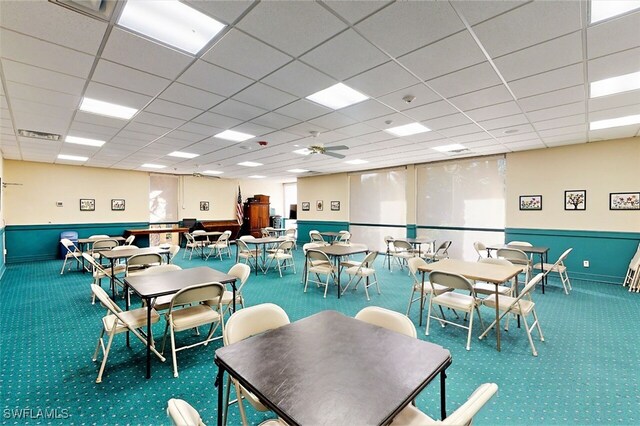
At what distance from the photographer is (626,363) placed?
2740 mm

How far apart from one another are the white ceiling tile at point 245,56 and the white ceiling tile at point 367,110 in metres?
1.41

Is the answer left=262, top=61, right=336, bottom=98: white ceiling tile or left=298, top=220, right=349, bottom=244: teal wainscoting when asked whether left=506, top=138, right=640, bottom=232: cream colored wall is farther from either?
left=262, top=61, right=336, bottom=98: white ceiling tile

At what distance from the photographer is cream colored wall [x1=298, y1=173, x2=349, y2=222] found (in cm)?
1090

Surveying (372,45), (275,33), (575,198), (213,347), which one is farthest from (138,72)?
(575,198)

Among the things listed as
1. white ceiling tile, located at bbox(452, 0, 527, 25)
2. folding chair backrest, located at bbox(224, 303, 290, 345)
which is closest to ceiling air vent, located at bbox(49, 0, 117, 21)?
folding chair backrest, located at bbox(224, 303, 290, 345)

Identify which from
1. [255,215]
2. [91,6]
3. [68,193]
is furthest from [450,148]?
[68,193]

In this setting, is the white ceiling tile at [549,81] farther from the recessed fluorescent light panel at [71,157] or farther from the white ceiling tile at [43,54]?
the recessed fluorescent light panel at [71,157]

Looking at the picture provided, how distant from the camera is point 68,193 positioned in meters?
8.72

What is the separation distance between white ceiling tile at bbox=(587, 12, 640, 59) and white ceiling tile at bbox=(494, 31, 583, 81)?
0.28 feet

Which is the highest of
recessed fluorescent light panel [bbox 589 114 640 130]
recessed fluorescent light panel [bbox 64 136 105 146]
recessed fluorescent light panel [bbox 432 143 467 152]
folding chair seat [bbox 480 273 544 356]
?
recessed fluorescent light panel [bbox 64 136 105 146]

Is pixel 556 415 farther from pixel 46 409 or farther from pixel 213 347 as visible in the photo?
pixel 46 409

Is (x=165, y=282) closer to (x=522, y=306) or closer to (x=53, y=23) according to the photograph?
(x=53, y=23)

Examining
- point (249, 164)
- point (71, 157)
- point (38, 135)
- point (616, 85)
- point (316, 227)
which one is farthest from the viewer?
point (316, 227)

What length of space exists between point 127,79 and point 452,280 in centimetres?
414
